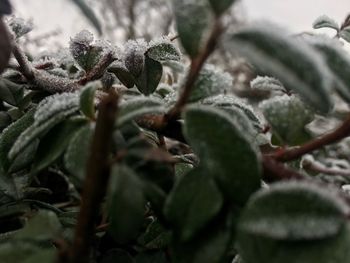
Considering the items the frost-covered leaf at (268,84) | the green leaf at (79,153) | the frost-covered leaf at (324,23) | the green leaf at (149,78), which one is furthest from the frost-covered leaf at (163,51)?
the green leaf at (79,153)

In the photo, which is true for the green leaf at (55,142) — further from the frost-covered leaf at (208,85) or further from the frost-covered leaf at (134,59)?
the frost-covered leaf at (134,59)

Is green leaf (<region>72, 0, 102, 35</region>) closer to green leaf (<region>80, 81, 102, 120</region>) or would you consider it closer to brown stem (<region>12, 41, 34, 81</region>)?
green leaf (<region>80, 81, 102, 120</region>)

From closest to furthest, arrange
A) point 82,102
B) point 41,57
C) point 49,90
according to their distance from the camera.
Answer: point 82,102, point 49,90, point 41,57

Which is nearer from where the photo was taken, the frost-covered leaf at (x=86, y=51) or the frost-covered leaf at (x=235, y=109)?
the frost-covered leaf at (x=235, y=109)

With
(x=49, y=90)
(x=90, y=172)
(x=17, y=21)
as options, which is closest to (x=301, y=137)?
(x=90, y=172)

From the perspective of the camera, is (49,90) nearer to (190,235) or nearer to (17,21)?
(17,21)
